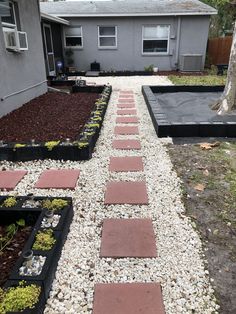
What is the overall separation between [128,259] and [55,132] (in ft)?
10.5

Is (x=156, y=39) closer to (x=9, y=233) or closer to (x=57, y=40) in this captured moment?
(x=57, y=40)

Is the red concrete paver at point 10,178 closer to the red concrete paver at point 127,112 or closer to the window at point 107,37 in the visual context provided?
the red concrete paver at point 127,112

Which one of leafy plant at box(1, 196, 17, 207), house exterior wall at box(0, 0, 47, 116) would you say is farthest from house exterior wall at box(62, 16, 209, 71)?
leafy plant at box(1, 196, 17, 207)

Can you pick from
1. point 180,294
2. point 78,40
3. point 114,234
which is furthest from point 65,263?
point 78,40

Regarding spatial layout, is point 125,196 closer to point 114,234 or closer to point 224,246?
point 114,234

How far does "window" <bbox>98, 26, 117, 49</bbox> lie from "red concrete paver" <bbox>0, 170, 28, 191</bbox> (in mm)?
12169

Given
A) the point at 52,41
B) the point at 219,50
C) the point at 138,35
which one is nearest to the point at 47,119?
the point at 52,41

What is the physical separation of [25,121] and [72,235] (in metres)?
3.69

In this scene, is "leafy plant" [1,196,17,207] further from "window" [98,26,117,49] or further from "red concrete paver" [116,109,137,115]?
"window" [98,26,117,49]

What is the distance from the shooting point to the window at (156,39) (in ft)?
45.5

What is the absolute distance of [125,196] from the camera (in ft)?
9.71

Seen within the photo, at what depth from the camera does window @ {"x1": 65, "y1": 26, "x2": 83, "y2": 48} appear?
1412 cm

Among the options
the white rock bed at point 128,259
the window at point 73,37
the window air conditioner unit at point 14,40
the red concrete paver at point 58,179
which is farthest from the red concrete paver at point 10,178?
the window at point 73,37

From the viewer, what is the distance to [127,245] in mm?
2258
